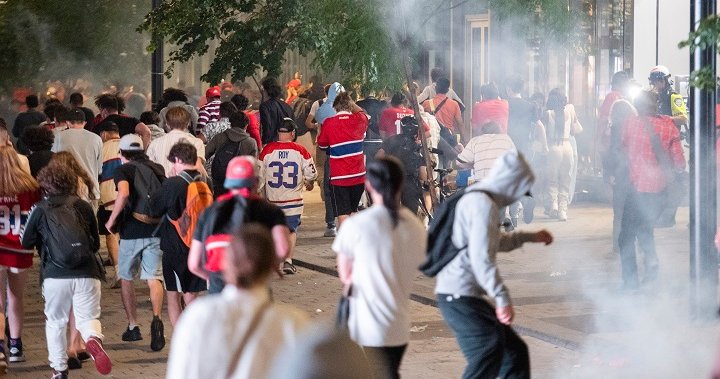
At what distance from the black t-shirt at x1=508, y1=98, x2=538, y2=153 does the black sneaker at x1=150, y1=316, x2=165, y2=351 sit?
9156 mm

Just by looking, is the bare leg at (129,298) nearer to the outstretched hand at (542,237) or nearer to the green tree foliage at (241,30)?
the outstretched hand at (542,237)

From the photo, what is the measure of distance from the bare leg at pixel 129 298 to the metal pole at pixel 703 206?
440 cm

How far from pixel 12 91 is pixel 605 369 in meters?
20.9

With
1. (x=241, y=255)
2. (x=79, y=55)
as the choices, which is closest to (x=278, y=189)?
(x=241, y=255)

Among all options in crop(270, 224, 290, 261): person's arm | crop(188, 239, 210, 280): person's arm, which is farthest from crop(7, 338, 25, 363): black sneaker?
crop(270, 224, 290, 261): person's arm

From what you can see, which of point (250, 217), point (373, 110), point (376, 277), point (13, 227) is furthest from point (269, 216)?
point (373, 110)

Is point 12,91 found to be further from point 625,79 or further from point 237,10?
point 625,79

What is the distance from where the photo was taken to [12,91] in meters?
28.2

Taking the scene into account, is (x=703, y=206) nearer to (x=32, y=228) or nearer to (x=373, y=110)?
(x=32, y=228)

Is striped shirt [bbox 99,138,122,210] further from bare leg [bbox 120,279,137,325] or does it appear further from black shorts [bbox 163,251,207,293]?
black shorts [bbox 163,251,207,293]

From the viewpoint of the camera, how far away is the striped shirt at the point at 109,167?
13.6 meters

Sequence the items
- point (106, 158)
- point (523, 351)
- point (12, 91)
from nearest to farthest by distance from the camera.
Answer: point (523, 351) → point (106, 158) → point (12, 91)

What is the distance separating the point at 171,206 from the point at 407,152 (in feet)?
19.9

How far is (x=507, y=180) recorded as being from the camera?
7.03 meters
